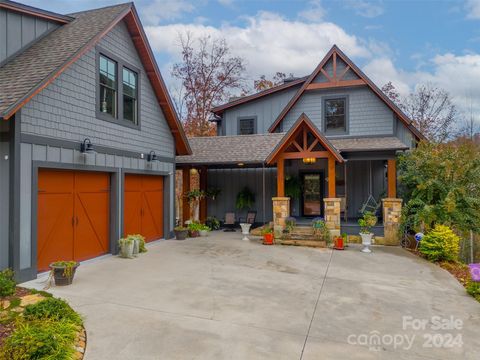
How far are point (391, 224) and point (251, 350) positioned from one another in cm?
868

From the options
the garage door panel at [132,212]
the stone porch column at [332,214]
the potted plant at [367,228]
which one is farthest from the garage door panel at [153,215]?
the potted plant at [367,228]

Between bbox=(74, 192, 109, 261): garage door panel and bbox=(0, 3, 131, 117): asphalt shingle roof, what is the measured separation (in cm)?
278

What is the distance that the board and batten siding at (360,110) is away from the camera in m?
13.3

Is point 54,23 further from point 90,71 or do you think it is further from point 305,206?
point 305,206

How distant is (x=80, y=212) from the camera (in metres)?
8.09

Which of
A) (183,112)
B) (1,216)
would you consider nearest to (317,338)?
(1,216)

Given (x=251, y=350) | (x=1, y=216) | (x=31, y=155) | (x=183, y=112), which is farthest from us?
(x=183, y=112)

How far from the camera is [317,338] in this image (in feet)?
13.9

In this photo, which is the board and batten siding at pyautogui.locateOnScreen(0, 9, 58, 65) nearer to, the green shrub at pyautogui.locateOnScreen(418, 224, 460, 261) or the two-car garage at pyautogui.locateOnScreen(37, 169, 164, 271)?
the two-car garage at pyautogui.locateOnScreen(37, 169, 164, 271)

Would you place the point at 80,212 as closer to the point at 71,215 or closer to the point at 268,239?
the point at 71,215

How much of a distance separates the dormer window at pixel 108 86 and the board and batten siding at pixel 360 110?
7890mm

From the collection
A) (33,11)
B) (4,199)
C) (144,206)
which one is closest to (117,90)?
(33,11)

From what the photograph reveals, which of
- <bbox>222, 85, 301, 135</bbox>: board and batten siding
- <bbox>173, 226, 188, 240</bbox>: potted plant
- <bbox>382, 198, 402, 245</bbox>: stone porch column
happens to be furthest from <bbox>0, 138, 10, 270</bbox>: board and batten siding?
<bbox>222, 85, 301, 135</bbox>: board and batten siding

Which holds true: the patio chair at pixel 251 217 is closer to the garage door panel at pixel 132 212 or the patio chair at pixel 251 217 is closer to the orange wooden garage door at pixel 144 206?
the orange wooden garage door at pixel 144 206
